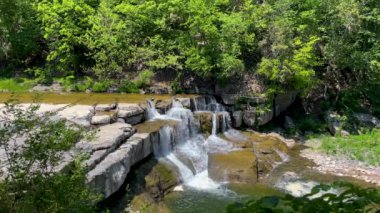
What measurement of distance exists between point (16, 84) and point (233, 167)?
1220 centimetres

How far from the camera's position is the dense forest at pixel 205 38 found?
18.8 m

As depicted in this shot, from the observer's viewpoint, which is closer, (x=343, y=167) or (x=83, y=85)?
(x=343, y=167)

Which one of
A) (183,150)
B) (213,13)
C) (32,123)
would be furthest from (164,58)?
(32,123)

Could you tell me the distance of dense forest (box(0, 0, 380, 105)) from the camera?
18.8 meters

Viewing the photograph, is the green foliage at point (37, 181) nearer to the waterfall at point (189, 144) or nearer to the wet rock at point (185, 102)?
the waterfall at point (189, 144)

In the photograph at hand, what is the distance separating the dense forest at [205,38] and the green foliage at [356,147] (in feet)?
9.07

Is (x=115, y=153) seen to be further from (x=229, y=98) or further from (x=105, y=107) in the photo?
(x=229, y=98)

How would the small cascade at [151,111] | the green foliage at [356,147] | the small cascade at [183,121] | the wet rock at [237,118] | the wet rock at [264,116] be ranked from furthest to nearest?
the wet rock at [264,116]
the wet rock at [237,118]
the green foliage at [356,147]
the small cascade at [151,111]
the small cascade at [183,121]

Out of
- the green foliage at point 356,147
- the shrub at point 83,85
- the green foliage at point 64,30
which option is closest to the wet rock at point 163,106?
the shrub at point 83,85

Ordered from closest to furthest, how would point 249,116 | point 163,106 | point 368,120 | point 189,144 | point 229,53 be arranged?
point 189,144 < point 163,106 < point 249,116 < point 229,53 < point 368,120

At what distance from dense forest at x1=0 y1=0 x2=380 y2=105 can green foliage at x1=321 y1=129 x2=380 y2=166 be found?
2.76 meters

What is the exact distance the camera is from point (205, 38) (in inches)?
763

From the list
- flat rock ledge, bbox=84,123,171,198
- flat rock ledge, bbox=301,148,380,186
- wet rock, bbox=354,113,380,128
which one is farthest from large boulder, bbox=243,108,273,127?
flat rock ledge, bbox=84,123,171,198

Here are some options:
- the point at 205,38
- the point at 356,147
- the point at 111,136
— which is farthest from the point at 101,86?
the point at 356,147
